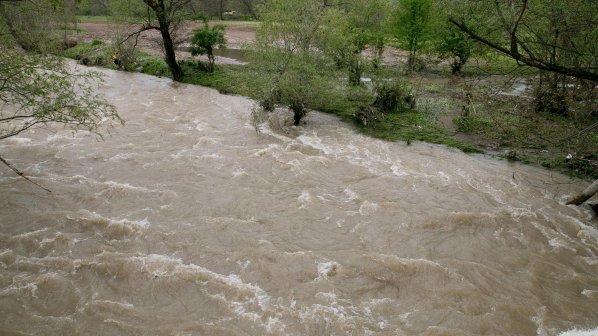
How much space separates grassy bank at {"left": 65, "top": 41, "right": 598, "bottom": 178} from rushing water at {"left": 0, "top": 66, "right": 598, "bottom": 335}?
1292 mm

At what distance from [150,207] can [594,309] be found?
1099 cm

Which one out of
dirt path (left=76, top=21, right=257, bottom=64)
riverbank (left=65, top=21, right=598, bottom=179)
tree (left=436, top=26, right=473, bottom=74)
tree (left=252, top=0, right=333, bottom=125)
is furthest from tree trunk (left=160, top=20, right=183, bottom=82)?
tree (left=436, top=26, right=473, bottom=74)

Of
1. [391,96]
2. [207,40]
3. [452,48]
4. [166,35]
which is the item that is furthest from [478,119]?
[166,35]

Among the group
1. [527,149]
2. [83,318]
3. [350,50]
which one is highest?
[350,50]

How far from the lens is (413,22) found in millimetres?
27344

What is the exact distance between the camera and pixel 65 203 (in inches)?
458

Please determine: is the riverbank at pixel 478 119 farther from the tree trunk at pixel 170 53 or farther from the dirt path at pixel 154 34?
the dirt path at pixel 154 34

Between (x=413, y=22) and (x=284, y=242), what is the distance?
2213cm

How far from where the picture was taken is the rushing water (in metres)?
8.02

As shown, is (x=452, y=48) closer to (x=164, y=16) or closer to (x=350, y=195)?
(x=164, y=16)

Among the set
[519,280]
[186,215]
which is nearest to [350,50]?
[186,215]

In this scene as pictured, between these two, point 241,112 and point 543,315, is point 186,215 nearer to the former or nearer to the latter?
point 543,315

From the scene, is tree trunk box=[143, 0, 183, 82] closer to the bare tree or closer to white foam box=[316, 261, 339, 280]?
the bare tree

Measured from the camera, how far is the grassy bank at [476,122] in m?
14.6
